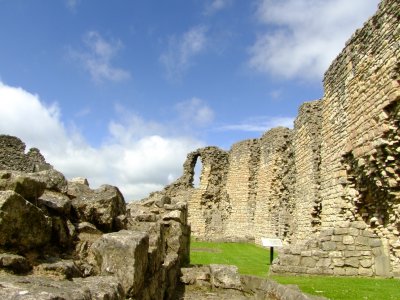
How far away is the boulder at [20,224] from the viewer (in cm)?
427

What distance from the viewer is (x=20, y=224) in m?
4.54

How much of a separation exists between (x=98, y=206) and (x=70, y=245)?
132 centimetres

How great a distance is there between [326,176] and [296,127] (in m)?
6.19

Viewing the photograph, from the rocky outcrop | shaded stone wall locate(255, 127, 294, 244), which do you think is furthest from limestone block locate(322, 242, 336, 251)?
shaded stone wall locate(255, 127, 294, 244)

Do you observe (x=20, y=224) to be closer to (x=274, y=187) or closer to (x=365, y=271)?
(x=365, y=271)

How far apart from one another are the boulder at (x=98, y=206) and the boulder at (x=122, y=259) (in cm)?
128

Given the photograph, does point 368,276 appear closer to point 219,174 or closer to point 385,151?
point 385,151


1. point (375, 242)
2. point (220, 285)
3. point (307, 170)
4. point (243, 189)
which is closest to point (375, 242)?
point (375, 242)

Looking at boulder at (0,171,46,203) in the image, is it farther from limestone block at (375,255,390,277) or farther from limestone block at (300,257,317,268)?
limestone block at (375,255,390,277)

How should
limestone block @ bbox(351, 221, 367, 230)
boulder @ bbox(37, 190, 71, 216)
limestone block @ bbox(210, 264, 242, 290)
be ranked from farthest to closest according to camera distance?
limestone block @ bbox(351, 221, 367, 230), limestone block @ bbox(210, 264, 242, 290), boulder @ bbox(37, 190, 71, 216)

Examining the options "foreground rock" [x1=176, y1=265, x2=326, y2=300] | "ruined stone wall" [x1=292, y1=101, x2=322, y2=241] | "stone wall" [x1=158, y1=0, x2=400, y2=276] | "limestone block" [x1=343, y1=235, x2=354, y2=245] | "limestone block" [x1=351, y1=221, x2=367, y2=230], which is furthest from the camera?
"ruined stone wall" [x1=292, y1=101, x2=322, y2=241]

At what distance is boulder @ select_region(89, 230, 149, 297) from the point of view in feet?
16.4

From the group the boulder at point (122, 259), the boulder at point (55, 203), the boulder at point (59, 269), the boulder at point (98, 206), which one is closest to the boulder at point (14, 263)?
the boulder at point (59, 269)

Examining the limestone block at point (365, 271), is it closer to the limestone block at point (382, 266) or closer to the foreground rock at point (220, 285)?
the limestone block at point (382, 266)
